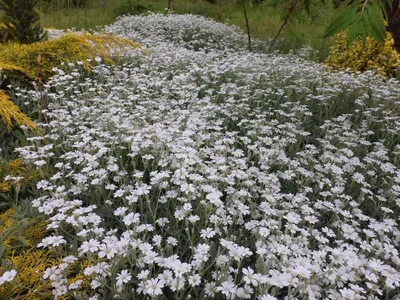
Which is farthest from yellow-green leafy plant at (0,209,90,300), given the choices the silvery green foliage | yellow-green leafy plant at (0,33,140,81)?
the silvery green foliage

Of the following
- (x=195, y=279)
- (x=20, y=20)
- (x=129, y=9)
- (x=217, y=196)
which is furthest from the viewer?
(x=129, y=9)

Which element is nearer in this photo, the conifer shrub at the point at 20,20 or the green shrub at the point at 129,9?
the conifer shrub at the point at 20,20

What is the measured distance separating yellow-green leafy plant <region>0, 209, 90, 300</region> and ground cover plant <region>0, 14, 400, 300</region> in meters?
0.05

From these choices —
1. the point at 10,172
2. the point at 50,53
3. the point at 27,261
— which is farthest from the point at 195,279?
the point at 50,53

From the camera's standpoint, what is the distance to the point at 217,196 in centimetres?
239

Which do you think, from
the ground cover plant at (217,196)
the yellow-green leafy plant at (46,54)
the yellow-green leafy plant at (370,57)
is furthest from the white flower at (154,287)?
the yellow-green leafy plant at (370,57)

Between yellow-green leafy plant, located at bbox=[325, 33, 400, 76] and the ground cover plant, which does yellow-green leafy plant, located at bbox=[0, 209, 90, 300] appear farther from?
yellow-green leafy plant, located at bbox=[325, 33, 400, 76]

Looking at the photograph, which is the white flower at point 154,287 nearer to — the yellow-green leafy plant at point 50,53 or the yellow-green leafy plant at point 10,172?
the yellow-green leafy plant at point 10,172

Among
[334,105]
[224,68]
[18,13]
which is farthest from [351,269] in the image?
[18,13]

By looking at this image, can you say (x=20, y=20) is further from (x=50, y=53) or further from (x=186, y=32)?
(x=186, y=32)

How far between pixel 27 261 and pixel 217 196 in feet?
4.12

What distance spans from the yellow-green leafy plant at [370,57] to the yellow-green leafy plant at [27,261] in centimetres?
538

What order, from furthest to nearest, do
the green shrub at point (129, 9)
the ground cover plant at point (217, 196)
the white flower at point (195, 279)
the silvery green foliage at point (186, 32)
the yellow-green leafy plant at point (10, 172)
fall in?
the green shrub at point (129, 9) < the silvery green foliage at point (186, 32) < the yellow-green leafy plant at point (10, 172) < the ground cover plant at point (217, 196) < the white flower at point (195, 279)

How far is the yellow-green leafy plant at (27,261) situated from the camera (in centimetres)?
209
